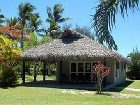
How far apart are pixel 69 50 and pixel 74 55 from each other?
4.73ft

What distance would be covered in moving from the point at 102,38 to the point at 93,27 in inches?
9.5

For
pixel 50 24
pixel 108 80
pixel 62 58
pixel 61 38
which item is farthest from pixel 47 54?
pixel 50 24

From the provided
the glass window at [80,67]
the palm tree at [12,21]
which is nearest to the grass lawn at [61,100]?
the glass window at [80,67]

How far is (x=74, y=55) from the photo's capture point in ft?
91.9

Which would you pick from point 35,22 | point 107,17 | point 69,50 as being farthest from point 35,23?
point 107,17

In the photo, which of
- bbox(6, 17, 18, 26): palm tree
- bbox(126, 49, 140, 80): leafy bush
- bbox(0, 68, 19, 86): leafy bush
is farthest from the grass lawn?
bbox(6, 17, 18, 26): palm tree

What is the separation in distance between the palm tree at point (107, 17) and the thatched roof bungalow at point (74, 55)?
66.2ft

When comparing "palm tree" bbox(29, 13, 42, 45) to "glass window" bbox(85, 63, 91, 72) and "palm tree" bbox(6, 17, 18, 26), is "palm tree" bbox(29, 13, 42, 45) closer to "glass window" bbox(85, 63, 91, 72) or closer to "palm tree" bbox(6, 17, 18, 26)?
"palm tree" bbox(6, 17, 18, 26)

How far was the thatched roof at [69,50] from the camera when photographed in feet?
90.8

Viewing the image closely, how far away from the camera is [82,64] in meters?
33.4

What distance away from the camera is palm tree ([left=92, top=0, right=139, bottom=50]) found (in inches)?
233

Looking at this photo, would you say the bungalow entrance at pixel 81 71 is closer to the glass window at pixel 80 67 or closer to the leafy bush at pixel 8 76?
the glass window at pixel 80 67

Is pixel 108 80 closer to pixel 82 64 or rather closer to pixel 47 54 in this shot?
pixel 82 64

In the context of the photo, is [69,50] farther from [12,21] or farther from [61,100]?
[12,21]
